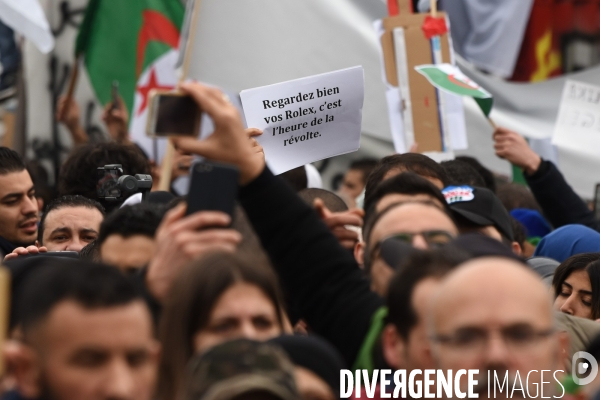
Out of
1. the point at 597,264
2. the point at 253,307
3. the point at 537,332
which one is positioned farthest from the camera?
the point at 597,264

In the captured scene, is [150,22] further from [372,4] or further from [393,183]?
[393,183]

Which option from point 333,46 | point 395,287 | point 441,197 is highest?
point 395,287

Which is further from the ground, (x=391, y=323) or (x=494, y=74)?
(x=391, y=323)

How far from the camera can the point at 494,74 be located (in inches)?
360

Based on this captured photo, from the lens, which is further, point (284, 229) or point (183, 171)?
point (183, 171)

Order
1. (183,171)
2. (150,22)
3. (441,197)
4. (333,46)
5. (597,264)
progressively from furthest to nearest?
1. (150,22)
2. (333,46)
3. (183,171)
4. (597,264)
5. (441,197)

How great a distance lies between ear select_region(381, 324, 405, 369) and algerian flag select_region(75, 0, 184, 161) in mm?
5738

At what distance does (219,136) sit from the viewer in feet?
9.39

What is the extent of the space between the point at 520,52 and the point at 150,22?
290 centimetres

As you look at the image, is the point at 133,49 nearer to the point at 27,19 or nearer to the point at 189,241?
the point at 27,19

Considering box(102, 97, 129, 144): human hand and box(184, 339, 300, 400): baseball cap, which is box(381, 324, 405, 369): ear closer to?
box(184, 339, 300, 400): baseball cap

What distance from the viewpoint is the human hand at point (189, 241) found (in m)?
2.75

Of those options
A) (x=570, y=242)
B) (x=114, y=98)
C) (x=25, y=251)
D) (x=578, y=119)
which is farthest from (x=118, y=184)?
(x=114, y=98)

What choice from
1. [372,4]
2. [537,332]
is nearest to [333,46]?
[372,4]
